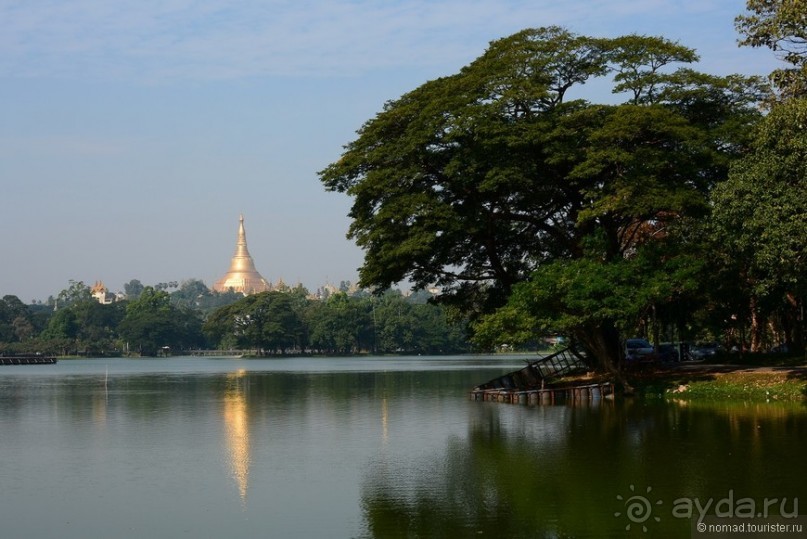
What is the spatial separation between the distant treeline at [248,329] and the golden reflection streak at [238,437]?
108702 millimetres

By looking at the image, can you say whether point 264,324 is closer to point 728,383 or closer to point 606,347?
point 606,347

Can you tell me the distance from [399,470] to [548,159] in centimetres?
2077

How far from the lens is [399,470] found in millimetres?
23812

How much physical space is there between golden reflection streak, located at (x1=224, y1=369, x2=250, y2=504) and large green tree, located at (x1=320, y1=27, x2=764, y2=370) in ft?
27.7

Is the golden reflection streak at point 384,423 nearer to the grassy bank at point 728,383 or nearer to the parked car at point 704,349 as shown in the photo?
the grassy bank at point 728,383

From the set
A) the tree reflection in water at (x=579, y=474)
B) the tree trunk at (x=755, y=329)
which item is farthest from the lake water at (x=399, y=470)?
the tree trunk at (x=755, y=329)

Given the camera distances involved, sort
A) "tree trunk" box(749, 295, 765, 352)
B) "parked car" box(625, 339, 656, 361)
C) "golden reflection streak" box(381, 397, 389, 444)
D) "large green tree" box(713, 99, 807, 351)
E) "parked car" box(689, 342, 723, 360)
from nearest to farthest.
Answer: "golden reflection streak" box(381, 397, 389, 444), "large green tree" box(713, 99, 807, 351), "tree trunk" box(749, 295, 765, 352), "parked car" box(625, 339, 656, 361), "parked car" box(689, 342, 723, 360)

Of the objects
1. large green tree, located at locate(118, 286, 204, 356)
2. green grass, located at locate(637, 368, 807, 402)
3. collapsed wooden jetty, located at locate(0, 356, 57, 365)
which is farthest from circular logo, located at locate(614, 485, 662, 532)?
large green tree, located at locate(118, 286, 204, 356)

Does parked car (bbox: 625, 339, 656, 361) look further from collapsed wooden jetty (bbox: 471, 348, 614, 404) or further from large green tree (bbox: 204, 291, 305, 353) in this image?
large green tree (bbox: 204, 291, 305, 353)

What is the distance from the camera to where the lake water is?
17.8 m

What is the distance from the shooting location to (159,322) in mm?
176500

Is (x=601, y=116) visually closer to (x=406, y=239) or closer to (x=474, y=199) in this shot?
(x=474, y=199)

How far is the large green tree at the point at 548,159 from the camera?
40.9m

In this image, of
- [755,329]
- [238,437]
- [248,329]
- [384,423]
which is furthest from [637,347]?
[248,329]
